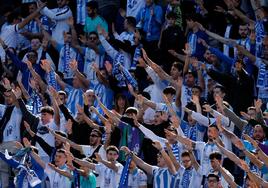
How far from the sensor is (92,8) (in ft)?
86.9

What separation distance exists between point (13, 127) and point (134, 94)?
6.74 feet

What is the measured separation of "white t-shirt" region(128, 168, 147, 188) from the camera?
20844mm

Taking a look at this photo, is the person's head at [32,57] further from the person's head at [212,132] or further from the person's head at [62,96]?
the person's head at [212,132]

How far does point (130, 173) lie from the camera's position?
68.4 feet

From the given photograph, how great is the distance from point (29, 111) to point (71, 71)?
279 cm

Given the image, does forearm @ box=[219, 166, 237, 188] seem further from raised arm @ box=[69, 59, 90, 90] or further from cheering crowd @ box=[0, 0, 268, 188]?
raised arm @ box=[69, 59, 90, 90]

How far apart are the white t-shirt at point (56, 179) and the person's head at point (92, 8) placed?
561 centimetres

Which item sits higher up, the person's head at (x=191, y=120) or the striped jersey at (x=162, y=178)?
the person's head at (x=191, y=120)

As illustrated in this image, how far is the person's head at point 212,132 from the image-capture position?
803 inches

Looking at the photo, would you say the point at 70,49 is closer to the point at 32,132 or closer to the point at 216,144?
the point at 32,132

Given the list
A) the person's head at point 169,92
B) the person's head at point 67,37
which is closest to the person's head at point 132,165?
the person's head at point 169,92

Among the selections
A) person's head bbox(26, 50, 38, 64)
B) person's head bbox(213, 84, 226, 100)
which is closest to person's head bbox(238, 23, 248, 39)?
person's head bbox(213, 84, 226, 100)

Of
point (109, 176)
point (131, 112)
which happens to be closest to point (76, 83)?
point (131, 112)

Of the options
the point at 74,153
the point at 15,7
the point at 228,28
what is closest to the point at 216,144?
the point at 74,153
